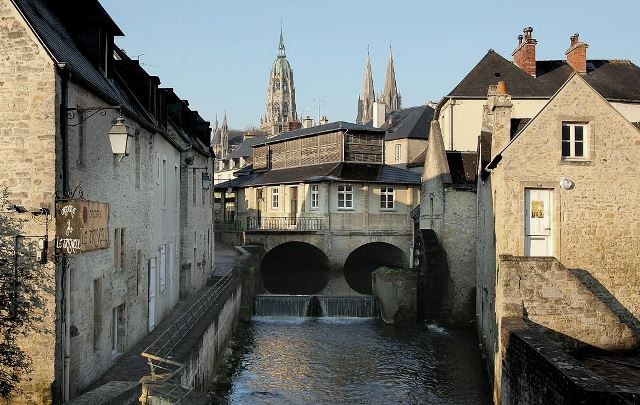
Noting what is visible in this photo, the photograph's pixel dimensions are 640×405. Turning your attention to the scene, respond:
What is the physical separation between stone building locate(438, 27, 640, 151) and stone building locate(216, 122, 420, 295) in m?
4.54

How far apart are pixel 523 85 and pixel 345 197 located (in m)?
11.6

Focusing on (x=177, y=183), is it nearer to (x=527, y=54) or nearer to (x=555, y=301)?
(x=555, y=301)

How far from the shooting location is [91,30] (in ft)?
44.0

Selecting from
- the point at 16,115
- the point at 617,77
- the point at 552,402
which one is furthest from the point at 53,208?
the point at 617,77

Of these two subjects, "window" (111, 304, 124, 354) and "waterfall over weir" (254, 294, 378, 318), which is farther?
"waterfall over weir" (254, 294, 378, 318)

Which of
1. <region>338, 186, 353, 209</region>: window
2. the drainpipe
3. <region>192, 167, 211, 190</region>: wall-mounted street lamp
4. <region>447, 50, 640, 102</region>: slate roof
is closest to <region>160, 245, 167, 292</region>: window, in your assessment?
the drainpipe

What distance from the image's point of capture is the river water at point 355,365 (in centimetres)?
1686

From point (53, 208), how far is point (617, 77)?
123ft

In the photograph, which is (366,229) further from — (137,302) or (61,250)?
(61,250)

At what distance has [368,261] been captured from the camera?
150 ft

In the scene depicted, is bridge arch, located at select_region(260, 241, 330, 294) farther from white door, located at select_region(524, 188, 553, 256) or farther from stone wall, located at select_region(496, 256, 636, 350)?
stone wall, located at select_region(496, 256, 636, 350)

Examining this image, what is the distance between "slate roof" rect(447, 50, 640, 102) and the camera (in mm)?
36481

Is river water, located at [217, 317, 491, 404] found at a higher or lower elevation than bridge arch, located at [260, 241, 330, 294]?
lower

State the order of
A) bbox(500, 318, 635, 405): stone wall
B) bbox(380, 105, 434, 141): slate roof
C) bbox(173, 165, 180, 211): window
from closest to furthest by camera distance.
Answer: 1. bbox(500, 318, 635, 405): stone wall
2. bbox(173, 165, 180, 211): window
3. bbox(380, 105, 434, 141): slate roof
